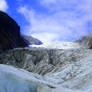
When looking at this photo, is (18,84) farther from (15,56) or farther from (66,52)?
(15,56)

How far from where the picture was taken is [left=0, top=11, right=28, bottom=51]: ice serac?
17.1 meters

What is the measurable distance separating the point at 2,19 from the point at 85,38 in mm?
16699

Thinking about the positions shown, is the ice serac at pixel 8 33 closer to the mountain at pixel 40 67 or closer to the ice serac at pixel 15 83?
the mountain at pixel 40 67

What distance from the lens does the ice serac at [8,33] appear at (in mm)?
17061

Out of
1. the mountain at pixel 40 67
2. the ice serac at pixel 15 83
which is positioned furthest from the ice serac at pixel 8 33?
the ice serac at pixel 15 83

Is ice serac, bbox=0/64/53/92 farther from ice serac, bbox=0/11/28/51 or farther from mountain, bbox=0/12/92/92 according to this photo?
ice serac, bbox=0/11/28/51


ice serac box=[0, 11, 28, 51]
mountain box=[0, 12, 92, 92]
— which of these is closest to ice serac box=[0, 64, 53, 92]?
mountain box=[0, 12, 92, 92]

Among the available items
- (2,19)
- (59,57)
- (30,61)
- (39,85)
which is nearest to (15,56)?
(30,61)

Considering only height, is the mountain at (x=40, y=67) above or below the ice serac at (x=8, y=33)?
below

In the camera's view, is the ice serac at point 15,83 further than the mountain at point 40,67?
No

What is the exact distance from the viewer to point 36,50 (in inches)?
597

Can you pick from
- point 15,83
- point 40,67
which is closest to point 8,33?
point 40,67

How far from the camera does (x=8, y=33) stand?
1855 cm

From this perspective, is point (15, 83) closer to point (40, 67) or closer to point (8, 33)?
point (40, 67)
